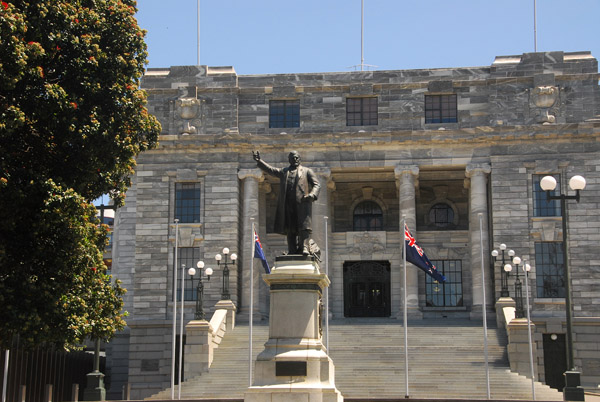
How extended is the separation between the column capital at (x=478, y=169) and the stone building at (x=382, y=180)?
0.06 m

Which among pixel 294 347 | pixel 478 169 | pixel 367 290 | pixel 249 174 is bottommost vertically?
pixel 294 347

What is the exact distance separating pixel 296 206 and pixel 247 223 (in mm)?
27540

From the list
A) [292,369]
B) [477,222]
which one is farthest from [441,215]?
[292,369]

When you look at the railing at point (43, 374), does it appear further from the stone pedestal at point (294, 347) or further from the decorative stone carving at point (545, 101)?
the decorative stone carving at point (545, 101)

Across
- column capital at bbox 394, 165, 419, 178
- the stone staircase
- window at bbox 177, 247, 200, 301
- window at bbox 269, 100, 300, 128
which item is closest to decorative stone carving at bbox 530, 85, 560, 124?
column capital at bbox 394, 165, 419, 178

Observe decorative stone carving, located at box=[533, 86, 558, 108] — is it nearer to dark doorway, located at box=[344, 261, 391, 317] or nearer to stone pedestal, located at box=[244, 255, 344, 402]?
dark doorway, located at box=[344, 261, 391, 317]

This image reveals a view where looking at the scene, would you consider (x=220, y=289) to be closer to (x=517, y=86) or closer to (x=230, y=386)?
(x=230, y=386)

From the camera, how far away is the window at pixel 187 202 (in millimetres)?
49562

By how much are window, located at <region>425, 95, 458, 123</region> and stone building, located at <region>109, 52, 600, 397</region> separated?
0.21ft

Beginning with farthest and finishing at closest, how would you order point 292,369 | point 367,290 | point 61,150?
point 367,290, point 61,150, point 292,369

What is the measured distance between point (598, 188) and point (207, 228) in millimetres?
20002

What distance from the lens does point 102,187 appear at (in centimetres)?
2622

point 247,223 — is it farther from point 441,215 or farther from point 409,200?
point 441,215

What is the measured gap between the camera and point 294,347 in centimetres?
2014
